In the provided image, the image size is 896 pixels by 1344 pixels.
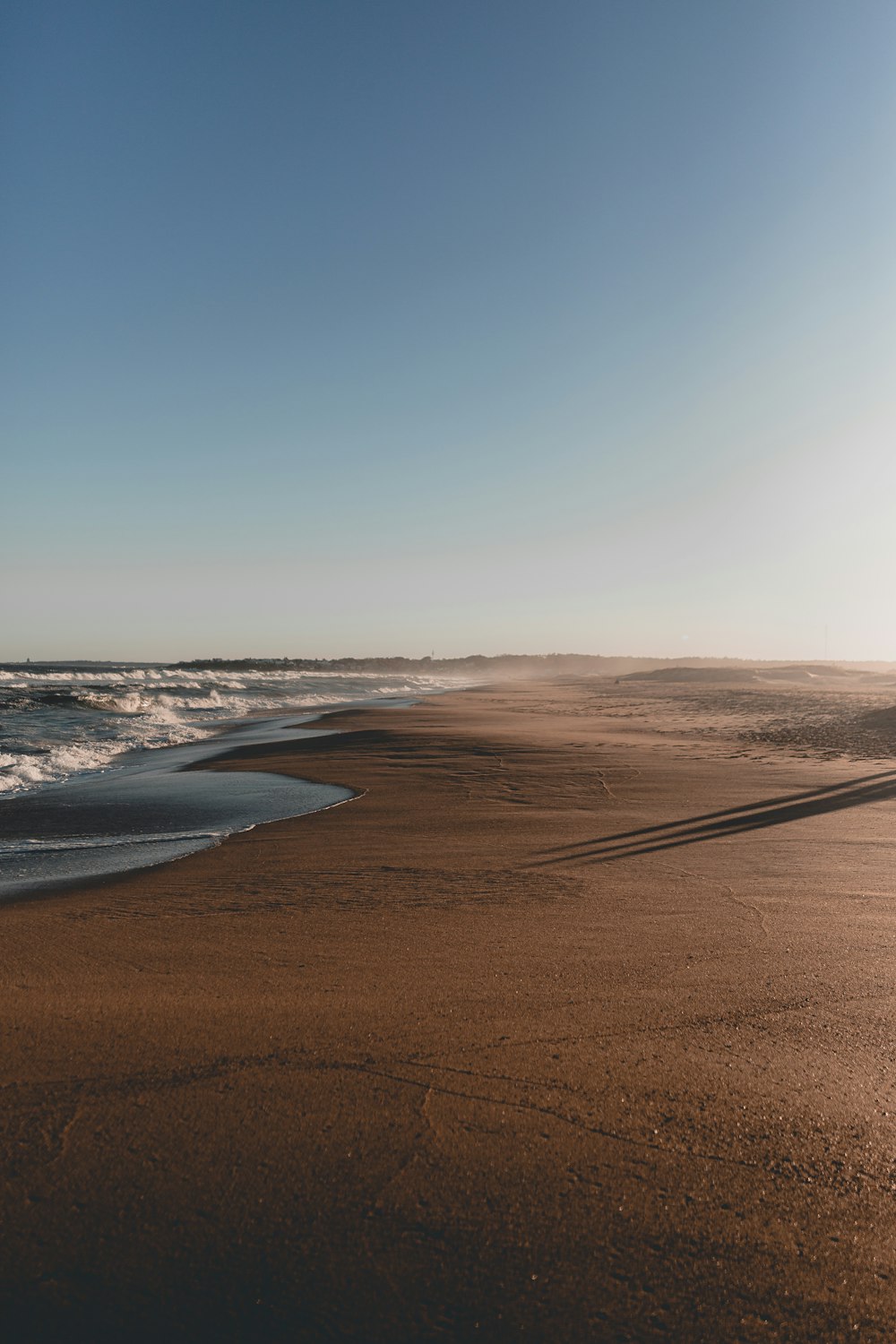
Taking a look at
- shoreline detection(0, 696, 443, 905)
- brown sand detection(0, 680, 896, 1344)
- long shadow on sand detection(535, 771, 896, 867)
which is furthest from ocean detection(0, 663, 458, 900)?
long shadow on sand detection(535, 771, 896, 867)

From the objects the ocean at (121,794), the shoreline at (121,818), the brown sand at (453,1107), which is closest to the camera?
the brown sand at (453,1107)

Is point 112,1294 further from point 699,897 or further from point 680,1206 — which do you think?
point 699,897

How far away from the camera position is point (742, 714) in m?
23.1

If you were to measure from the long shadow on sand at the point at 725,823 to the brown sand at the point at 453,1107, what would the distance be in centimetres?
74

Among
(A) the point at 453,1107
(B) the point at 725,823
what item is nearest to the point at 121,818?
(B) the point at 725,823

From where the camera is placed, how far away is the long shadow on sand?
6.17 m

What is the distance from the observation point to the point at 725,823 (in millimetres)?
7301

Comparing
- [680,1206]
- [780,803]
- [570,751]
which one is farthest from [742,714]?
[680,1206]

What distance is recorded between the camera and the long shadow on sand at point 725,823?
617 cm

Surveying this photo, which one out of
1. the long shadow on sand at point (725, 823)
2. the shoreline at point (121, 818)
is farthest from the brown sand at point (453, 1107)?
the shoreline at point (121, 818)

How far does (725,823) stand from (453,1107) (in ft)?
18.3

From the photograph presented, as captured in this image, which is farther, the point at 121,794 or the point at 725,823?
the point at 121,794

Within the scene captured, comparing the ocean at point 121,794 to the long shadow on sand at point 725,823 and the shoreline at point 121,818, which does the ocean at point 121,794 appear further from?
the long shadow on sand at point 725,823

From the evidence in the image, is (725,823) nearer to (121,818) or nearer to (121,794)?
(121,818)
